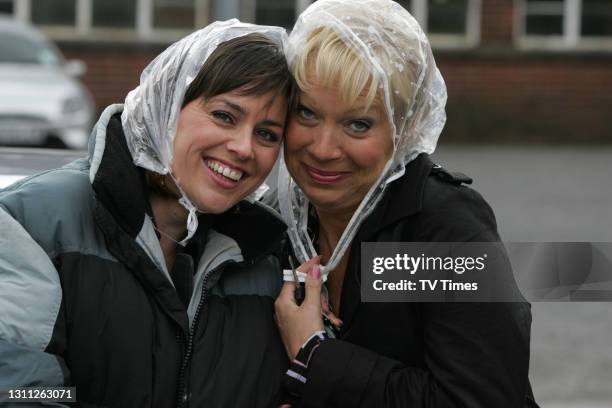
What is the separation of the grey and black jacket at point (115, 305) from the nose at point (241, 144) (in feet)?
0.74

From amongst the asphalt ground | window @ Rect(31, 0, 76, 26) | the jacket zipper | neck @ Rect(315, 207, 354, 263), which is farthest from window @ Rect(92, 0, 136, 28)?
the jacket zipper

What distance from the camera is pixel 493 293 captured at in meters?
2.70

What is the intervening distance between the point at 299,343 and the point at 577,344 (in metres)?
4.33

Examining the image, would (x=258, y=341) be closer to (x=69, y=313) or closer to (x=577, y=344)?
(x=69, y=313)

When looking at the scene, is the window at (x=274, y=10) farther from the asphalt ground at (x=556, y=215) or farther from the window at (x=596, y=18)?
the window at (x=596, y=18)

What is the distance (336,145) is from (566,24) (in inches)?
682

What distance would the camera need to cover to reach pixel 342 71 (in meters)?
2.75

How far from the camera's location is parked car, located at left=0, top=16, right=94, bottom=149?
1190cm

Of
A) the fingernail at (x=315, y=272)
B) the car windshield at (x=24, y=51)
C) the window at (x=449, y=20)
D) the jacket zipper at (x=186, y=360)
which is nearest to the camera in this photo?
the jacket zipper at (x=186, y=360)

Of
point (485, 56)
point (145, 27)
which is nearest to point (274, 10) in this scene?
point (145, 27)

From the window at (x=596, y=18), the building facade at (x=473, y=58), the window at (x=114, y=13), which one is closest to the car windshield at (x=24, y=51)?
the building facade at (x=473, y=58)

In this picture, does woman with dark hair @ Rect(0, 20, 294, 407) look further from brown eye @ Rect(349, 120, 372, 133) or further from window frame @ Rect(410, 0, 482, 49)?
window frame @ Rect(410, 0, 482, 49)

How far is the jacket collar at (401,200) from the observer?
109 inches

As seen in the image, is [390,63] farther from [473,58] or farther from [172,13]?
[172,13]
